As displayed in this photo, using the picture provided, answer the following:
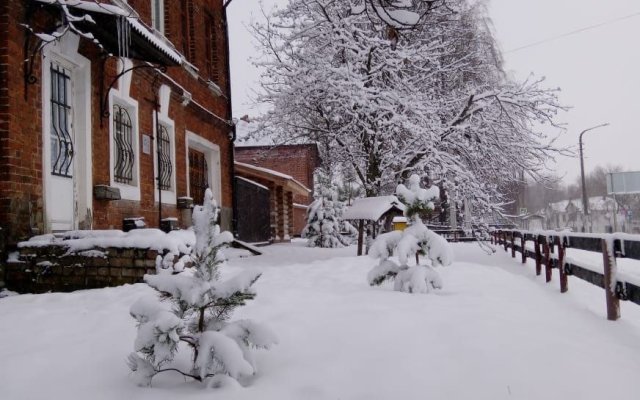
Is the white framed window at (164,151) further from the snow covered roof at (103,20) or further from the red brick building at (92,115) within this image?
the snow covered roof at (103,20)

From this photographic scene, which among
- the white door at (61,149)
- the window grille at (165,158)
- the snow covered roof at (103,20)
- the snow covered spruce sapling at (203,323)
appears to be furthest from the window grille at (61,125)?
the snow covered spruce sapling at (203,323)

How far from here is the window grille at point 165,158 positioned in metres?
8.43

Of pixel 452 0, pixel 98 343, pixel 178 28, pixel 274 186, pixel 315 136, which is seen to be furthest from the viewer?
pixel 274 186

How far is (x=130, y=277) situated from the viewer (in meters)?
5.21

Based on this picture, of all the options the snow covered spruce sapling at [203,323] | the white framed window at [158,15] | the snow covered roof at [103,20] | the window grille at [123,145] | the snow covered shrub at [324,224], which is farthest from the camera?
the snow covered shrub at [324,224]

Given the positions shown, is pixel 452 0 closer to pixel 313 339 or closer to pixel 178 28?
pixel 178 28

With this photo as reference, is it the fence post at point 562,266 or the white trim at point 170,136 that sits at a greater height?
the white trim at point 170,136

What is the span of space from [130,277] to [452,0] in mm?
8991

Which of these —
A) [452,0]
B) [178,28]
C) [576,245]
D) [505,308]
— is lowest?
[505,308]

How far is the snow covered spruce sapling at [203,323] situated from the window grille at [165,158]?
6.31 metres

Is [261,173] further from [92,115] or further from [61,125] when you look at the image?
[61,125]

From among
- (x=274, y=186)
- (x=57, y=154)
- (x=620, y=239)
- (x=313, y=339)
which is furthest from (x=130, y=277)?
(x=274, y=186)

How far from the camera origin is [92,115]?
6184 millimetres

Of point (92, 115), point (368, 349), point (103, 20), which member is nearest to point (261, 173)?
point (92, 115)
